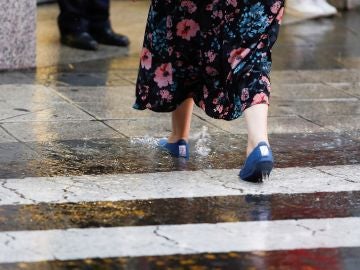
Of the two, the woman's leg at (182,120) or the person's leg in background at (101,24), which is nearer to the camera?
the woman's leg at (182,120)

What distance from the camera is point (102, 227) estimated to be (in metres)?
4.56

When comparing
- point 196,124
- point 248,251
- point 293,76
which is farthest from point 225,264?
point 293,76

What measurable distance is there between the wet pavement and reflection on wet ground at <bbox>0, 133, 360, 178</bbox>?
1cm

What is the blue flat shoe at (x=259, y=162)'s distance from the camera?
520 cm

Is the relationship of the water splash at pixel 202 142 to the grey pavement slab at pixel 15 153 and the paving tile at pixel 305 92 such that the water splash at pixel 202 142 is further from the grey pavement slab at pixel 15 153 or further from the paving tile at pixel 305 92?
the paving tile at pixel 305 92

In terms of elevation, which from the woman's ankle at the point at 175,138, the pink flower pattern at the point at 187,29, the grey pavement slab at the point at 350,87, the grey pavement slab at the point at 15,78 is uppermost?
the pink flower pattern at the point at 187,29

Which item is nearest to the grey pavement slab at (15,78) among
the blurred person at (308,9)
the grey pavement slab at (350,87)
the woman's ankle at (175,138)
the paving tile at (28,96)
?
the paving tile at (28,96)

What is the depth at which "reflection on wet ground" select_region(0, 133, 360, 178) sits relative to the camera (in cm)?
556

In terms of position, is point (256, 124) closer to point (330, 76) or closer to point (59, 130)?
point (59, 130)

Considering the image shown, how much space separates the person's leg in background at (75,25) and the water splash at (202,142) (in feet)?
8.40

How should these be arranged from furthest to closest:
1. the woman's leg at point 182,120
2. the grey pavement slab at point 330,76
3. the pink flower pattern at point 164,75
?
the grey pavement slab at point 330,76 → the woman's leg at point 182,120 → the pink flower pattern at point 164,75

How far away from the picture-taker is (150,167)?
5633mm

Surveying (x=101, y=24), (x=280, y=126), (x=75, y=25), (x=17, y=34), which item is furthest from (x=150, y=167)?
(x=101, y=24)

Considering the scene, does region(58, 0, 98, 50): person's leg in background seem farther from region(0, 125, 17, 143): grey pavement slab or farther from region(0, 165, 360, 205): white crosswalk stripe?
region(0, 165, 360, 205): white crosswalk stripe
